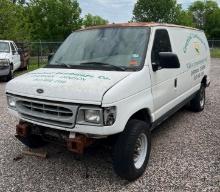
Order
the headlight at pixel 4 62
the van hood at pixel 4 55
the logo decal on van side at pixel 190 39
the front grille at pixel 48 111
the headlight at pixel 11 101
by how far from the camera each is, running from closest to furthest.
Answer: the front grille at pixel 48 111, the headlight at pixel 11 101, the logo decal on van side at pixel 190 39, the headlight at pixel 4 62, the van hood at pixel 4 55

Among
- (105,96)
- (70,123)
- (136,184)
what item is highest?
(105,96)

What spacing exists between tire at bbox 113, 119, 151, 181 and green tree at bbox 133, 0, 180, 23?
2362 inches

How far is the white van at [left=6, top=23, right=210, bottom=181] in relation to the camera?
3984mm

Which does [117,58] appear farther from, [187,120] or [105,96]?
[187,120]

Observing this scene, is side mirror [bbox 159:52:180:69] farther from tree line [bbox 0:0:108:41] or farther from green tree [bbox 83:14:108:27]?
green tree [bbox 83:14:108:27]

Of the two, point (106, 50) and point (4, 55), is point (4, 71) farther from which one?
point (106, 50)

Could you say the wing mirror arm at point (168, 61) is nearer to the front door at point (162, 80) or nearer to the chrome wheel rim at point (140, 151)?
the front door at point (162, 80)

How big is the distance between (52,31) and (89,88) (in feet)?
136

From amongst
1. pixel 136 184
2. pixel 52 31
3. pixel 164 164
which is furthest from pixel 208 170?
pixel 52 31

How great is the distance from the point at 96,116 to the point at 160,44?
80.1 inches

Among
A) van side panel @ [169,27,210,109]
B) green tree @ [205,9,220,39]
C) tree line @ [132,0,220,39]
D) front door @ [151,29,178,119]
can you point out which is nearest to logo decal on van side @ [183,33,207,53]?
van side panel @ [169,27,210,109]

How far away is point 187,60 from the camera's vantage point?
6699 mm

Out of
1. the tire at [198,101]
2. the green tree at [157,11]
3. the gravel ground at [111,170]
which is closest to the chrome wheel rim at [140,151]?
the gravel ground at [111,170]

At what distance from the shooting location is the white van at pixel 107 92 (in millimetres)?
3984
